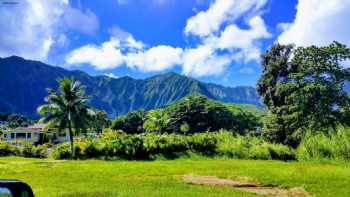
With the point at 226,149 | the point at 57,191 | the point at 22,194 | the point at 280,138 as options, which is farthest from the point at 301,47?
the point at 22,194

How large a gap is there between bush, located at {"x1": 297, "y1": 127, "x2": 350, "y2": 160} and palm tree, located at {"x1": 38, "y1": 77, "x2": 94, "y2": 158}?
2446cm

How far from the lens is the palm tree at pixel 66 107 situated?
146 feet

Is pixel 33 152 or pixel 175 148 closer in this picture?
pixel 175 148

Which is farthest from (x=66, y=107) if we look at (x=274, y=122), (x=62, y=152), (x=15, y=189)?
(x=15, y=189)

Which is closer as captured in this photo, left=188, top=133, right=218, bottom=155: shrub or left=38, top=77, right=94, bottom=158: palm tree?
left=188, top=133, right=218, bottom=155: shrub

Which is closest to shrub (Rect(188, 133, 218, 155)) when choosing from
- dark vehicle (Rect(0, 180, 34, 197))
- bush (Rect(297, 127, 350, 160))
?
bush (Rect(297, 127, 350, 160))

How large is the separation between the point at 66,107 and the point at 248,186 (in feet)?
104

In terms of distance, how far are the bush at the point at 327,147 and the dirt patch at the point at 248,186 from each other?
15.4 meters

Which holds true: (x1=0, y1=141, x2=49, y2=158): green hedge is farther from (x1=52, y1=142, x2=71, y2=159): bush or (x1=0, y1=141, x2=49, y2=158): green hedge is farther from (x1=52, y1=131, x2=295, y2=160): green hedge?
(x1=52, y1=131, x2=295, y2=160): green hedge

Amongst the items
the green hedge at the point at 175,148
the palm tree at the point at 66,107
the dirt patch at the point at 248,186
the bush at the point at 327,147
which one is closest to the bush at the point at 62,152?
the green hedge at the point at 175,148

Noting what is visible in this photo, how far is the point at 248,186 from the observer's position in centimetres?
1730

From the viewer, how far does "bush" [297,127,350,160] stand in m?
31.5

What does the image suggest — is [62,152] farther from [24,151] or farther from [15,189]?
[15,189]

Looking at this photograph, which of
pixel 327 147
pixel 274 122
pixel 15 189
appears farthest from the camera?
pixel 274 122
